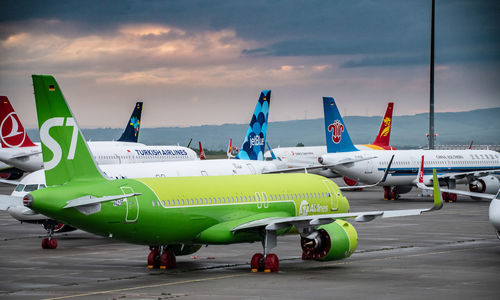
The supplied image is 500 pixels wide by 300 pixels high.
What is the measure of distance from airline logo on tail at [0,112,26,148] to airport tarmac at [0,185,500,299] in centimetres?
3982

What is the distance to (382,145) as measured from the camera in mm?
100500

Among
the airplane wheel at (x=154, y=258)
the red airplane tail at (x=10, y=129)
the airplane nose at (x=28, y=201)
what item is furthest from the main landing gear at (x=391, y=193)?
the airplane nose at (x=28, y=201)

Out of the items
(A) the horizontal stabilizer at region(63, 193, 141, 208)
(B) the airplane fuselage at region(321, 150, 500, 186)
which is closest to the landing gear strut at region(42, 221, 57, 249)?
(A) the horizontal stabilizer at region(63, 193, 141, 208)

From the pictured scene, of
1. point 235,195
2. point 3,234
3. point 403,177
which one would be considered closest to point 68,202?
point 235,195

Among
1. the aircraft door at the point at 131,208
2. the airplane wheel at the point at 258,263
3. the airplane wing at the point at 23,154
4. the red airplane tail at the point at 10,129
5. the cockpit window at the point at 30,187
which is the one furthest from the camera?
the red airplane tail at the point at 10,129

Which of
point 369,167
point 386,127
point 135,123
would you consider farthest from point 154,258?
point 386,127

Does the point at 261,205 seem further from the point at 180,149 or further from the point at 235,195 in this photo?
the point at 180,149

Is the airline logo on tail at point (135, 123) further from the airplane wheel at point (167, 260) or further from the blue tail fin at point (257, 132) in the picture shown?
the airplane wheel at point (167, 260)

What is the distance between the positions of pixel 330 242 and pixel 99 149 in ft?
139

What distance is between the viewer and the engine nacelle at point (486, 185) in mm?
69000

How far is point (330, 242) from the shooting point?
28.1m

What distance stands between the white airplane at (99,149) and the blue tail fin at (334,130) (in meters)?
11.7

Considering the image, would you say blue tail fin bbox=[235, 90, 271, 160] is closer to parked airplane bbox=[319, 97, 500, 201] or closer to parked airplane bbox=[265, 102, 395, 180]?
parked airplane bbox=[319, 97, 500, 201]

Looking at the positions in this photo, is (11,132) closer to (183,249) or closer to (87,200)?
(183,249)
